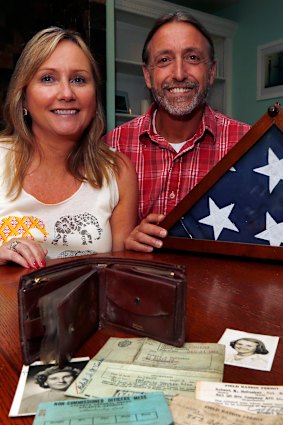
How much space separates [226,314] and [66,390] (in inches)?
14.9

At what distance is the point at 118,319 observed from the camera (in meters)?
0.77

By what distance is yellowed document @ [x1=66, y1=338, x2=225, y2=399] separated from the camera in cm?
55

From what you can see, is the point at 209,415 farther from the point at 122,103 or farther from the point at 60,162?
the point at 122,103

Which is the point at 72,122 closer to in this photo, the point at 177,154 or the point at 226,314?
the point at 177,154

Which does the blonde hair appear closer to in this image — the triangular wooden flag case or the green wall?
the triangular wooden flag case

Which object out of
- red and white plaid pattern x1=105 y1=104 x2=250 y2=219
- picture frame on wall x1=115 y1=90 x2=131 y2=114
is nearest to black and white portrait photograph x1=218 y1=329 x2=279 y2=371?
red and white plaid pattern x1=105 y1=104 x2=250 y2=219

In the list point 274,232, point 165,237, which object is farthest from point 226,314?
point 165,237

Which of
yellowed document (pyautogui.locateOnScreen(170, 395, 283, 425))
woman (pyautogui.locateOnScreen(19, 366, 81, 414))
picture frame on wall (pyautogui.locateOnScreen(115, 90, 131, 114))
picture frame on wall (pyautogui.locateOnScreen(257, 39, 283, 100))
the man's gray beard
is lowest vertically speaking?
woman (pyautogui.locateOnScreen(19, 366, 81, 414))

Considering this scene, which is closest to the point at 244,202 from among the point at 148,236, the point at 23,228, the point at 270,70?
the point at 148,236

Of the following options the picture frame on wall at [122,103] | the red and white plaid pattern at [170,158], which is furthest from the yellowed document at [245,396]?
the picture frame on wall at [122,103]

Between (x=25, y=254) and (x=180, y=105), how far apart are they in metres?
1.08

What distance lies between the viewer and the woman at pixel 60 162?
4.95 ft

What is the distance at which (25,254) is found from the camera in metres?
1.19

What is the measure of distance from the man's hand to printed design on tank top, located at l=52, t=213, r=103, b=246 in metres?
0.18
